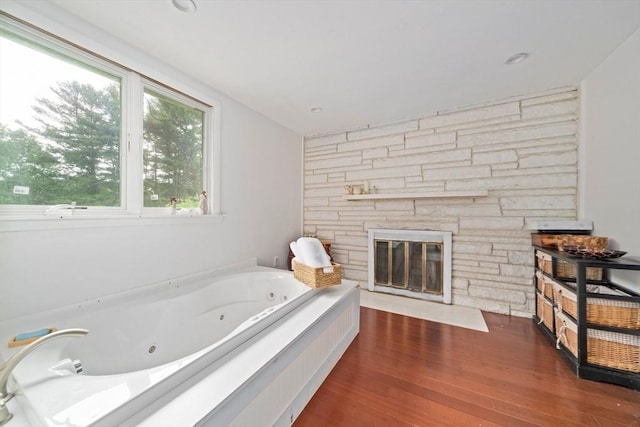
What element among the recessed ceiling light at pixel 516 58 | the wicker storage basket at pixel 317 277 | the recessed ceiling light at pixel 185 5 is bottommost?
the wicker storage basket at pixel 317 277

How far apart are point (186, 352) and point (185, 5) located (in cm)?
221

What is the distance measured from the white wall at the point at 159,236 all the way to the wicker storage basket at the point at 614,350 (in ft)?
9.34

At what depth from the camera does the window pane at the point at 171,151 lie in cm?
183

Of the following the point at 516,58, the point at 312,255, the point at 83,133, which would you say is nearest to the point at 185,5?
the point at 83,133

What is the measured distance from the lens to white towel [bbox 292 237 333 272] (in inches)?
71.2

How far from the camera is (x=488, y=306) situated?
2459 mm

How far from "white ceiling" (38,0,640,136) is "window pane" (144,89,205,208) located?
37cm

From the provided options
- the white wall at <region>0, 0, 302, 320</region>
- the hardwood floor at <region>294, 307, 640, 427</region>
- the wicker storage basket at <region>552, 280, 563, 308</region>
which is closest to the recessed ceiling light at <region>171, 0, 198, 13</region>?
the white wall at <region>0, 0, 302, 320</region>

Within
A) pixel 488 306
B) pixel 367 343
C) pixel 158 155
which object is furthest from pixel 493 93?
pixel 158 155

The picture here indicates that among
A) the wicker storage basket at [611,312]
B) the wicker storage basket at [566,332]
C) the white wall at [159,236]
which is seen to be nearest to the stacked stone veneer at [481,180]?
the wicker storage basket at [566,332]

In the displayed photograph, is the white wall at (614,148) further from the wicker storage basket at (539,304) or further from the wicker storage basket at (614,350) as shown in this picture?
the wicker storage basket at (539,304)

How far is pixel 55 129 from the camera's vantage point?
1383mm

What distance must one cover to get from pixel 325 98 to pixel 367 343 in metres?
2.41

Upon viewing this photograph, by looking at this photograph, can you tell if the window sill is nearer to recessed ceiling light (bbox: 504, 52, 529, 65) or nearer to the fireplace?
the fireplace
